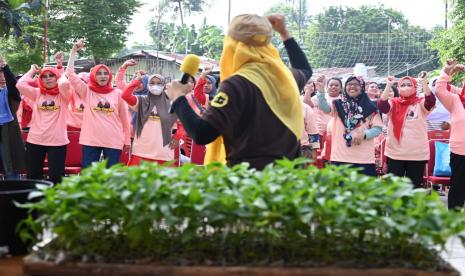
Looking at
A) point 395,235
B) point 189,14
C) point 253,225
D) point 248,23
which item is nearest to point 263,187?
point 253,225

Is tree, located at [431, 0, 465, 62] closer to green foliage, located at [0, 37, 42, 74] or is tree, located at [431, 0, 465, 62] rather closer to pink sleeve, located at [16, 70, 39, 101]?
pink sleeve, located at [16, 70, 39, 101]

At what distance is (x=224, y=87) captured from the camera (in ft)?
10.3

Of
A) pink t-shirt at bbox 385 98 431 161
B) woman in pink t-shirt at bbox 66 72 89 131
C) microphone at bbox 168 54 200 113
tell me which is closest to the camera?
microphone at bbox 168 54 200 113

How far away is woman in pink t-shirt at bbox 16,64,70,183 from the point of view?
763 centimetres

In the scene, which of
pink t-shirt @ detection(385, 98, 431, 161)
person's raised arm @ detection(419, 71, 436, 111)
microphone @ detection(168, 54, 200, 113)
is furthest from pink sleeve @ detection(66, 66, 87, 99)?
microphone @ detection(168, 54, 200, 113)

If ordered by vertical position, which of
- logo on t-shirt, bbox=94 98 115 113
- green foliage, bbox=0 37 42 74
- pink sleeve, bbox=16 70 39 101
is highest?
green foliage, bbox=0 37 42 74

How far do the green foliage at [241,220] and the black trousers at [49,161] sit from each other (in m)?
5.45

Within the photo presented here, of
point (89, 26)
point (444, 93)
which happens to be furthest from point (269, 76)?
point (89, 26)

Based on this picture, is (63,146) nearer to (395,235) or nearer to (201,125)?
(201,125)

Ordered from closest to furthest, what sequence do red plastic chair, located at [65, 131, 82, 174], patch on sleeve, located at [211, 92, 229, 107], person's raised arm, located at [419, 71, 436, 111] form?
patch on sleeve, located at [211, 92, 229, 107] → person's raised arm, located at [419, 71, 436, 111] → red plastic chair, located at [65, 131, 82, 174]

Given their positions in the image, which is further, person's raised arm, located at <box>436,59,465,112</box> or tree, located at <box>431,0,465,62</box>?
tree, located at <box>431,0,465,62</box>

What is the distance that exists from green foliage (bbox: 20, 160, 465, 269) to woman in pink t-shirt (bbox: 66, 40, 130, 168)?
17.3 ft

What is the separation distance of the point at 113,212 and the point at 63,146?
226 inches

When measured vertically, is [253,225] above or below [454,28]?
below
